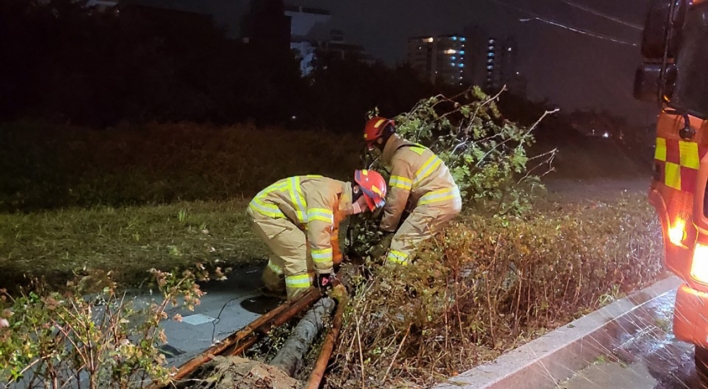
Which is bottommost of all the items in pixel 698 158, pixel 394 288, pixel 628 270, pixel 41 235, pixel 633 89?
pixel 41 235

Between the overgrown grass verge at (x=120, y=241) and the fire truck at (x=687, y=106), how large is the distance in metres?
3.36

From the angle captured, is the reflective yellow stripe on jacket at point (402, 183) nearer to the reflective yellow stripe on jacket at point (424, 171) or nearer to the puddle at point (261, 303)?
the reflective yellow stripe on jacket at point (424, 171)

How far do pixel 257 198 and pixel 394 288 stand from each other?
5.38ft

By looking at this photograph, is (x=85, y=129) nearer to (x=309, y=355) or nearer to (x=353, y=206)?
(x=353, y=206)

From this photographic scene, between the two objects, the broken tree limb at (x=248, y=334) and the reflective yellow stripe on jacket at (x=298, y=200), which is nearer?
the broken tree limb at (x=248, y=334)

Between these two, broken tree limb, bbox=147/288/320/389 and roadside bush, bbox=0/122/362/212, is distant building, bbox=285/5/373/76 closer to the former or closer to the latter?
roadside bush, bbox=0/122/362/212

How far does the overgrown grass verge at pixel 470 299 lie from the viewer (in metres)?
3.25

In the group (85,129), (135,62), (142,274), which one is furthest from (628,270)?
(135,62)

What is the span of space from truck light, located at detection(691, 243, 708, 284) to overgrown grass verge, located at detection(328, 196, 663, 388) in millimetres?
938

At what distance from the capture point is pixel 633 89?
3455 millimetres

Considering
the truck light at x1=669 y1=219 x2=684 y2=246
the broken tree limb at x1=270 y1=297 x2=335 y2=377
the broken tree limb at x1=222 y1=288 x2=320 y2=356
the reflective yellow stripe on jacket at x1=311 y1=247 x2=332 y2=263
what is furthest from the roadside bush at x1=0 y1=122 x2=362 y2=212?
the truck light at x1=669 y1=219 x2=684 y2=246

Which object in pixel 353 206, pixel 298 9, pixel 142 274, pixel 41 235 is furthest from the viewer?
pixel 298 9

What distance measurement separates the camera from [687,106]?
3.27 metres

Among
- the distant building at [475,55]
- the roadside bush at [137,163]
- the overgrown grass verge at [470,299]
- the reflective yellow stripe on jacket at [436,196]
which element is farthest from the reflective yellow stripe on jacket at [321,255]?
the distant building at [475,55]
